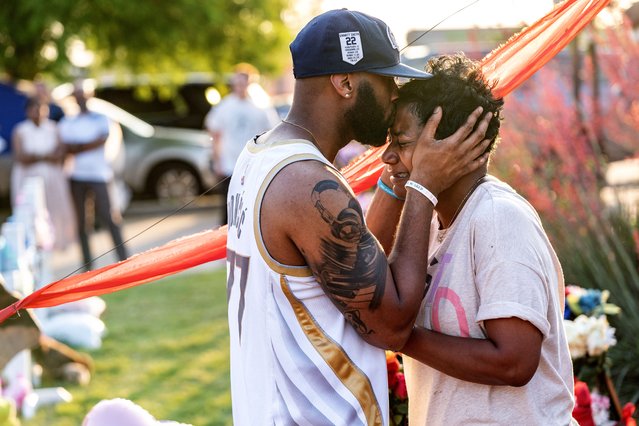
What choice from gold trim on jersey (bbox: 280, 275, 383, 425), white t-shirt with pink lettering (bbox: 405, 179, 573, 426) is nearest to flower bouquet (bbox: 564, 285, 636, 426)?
white t-shirt with pink lettering (bbox: 405, 179, 573, 426)

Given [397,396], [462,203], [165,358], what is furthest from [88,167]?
[462,203]

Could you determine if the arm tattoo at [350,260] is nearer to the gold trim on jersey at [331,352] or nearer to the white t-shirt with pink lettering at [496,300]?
the gold trim on jersey at [331,352]

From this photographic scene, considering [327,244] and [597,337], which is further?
[597,337]

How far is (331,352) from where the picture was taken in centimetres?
241

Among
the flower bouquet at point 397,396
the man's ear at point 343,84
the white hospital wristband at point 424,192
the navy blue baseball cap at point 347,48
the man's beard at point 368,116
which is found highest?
the navy blue baseball cap at point 347,48

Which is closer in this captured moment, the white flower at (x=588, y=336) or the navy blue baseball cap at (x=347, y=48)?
the navy blue baseball cap at (x=347, y=48)

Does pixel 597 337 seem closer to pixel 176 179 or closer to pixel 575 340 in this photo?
pixel 575 340

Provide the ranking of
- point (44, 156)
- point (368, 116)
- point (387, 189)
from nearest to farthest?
point (368, 116) < point (387, 189) < point (44, 156)

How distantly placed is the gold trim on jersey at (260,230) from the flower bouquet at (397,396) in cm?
103

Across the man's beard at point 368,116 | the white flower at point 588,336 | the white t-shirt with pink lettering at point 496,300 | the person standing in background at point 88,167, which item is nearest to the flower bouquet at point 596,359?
the white flower at point 588,336

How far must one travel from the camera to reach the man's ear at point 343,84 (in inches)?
98.7

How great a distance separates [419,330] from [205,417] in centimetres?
374

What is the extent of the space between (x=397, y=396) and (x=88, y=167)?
7.66 m

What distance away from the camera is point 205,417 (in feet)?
19.4
